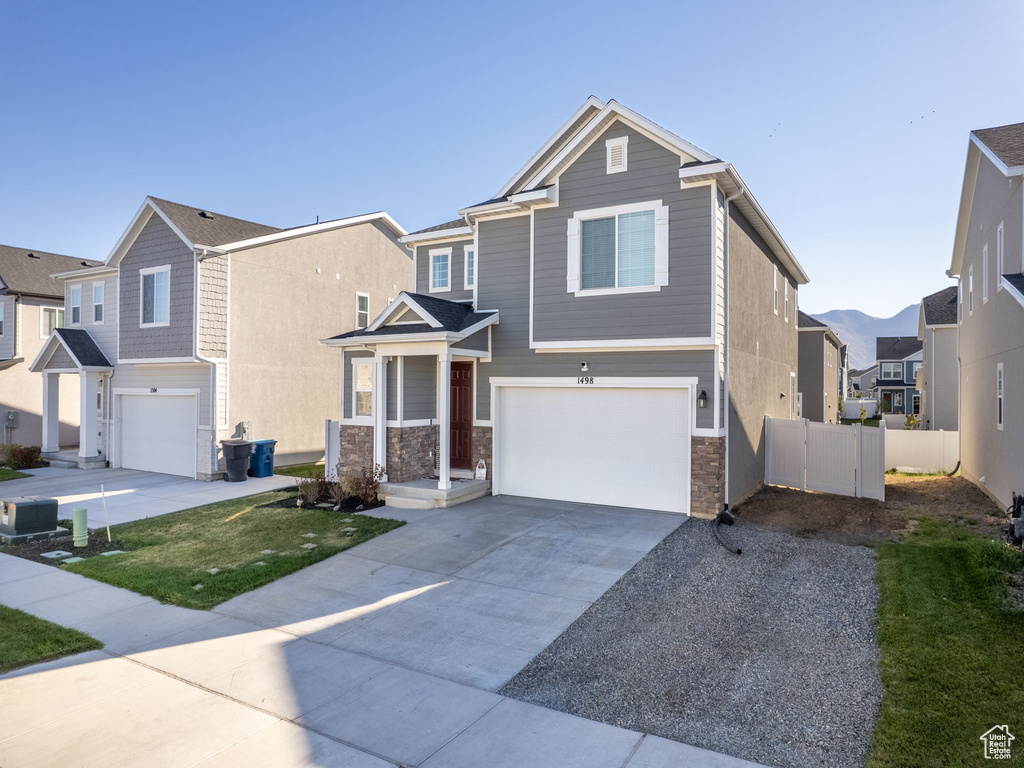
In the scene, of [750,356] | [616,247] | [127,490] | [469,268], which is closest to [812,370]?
[750,356]

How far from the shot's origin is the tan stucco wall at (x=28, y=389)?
21984 mm

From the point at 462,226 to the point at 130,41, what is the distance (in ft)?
32.1

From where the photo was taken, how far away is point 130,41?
15203 millimetres

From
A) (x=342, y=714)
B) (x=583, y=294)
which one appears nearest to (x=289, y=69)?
(x=583, y=294)

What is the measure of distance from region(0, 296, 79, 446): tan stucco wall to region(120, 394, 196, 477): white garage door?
236 inches

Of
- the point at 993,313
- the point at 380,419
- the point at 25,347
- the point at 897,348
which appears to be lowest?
the point at 380,419

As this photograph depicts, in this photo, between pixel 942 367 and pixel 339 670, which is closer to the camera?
pixel 339 670

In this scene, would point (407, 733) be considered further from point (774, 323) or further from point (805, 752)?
point (774, 323)

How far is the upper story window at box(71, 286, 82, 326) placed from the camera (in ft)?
65.7

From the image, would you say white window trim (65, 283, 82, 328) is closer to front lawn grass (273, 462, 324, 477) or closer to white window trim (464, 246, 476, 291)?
front lawn grass (273, 462, 324, 477)

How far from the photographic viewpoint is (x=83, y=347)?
18812 millimetres

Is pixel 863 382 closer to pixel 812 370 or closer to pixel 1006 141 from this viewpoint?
pixel 812 370

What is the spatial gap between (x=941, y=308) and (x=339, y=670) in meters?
30.3

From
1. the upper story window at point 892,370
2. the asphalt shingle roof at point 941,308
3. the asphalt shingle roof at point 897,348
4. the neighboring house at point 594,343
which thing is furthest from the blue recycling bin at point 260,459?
the upper story window at point 892,370
